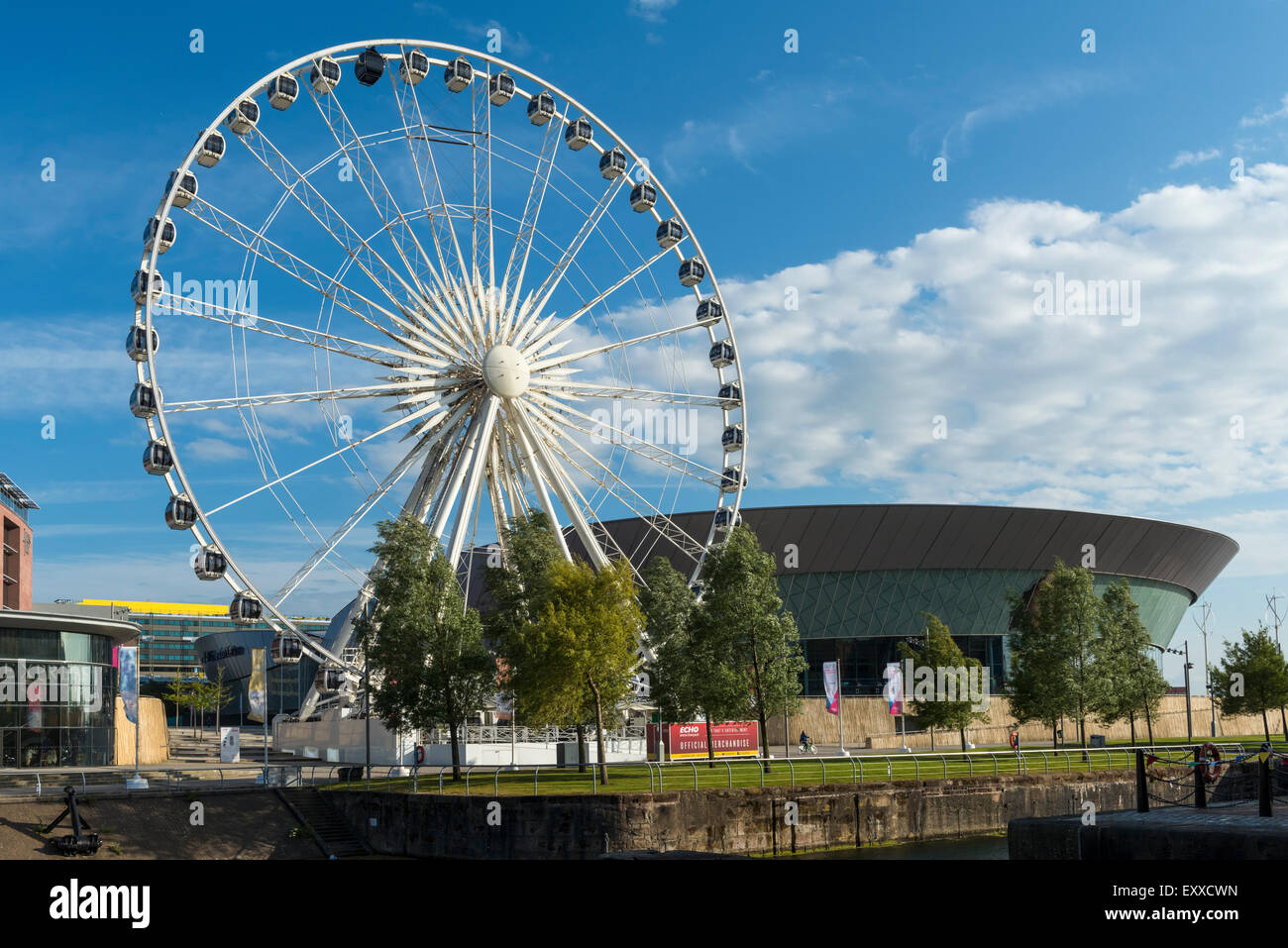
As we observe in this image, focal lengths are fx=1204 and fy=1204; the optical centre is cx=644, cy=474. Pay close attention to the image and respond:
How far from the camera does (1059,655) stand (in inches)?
2221

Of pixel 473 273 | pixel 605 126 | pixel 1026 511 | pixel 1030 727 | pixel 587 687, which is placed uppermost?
pixel 605 126

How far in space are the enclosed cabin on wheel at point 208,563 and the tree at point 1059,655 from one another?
120 ft

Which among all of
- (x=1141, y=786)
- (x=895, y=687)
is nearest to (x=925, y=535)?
(x=895, y=687)

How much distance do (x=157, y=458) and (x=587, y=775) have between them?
1894 cm

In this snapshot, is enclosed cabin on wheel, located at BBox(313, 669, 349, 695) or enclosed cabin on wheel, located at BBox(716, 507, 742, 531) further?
enclosed cabin on wheel, located at BBox(716, 507, 742, 531)

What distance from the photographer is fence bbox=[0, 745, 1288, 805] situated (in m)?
38.3

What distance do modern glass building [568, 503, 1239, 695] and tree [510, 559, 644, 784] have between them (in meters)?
50.6

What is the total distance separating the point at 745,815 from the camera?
1460 inches

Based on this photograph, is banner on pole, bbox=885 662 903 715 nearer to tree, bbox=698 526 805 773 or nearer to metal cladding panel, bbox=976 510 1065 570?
tree, bbox=698 526 805 773

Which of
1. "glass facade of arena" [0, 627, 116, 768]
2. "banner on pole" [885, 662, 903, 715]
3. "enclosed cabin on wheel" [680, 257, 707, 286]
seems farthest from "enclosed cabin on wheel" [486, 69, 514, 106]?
"banner on pole" [885, 662, 903, 715]
